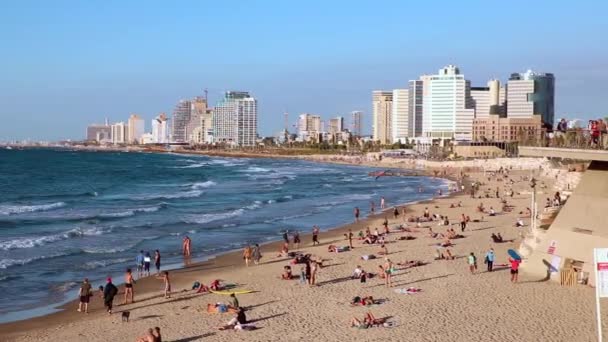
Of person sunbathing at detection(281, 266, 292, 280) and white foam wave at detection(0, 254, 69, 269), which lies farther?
white foam wave at detection(0, 254, 69, 269)

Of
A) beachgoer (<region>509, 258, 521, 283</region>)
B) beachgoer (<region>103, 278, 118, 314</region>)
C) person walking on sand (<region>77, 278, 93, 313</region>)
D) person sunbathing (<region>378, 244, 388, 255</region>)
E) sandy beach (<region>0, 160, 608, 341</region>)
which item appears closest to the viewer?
sandy beach (<region>0, 160, 608, 341</region>)

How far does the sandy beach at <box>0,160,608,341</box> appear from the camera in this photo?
1420 cm

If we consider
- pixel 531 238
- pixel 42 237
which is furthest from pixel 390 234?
pixel 42 237

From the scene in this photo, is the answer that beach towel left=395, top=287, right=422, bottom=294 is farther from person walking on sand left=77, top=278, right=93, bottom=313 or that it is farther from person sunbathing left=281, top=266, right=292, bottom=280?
person walking on sand left=77, top=278, right=93, bottom=313

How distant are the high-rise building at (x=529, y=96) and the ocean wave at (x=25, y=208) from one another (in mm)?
163276

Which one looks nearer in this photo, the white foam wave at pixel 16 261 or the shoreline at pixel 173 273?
the shoreline at pixel 173 273

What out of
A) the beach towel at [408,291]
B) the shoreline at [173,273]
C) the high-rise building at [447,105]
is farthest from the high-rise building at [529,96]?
the beach towel at [408,291]

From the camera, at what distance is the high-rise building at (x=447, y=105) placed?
187 meters

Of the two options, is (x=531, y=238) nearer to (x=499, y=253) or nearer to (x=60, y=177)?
(x=499, y=253)

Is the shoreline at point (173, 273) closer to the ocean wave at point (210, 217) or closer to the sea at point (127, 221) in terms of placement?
the sea at point (127, 221)

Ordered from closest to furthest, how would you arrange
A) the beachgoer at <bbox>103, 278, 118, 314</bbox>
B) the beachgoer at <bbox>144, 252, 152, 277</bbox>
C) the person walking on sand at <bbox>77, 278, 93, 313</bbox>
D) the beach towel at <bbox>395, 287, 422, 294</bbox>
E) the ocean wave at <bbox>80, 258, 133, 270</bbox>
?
1. the beachgoer at <bbox>103, 278, 118, 314</bbox>
2. the person walking on sand at <bbox>77, 278, 93, 313</bbox>
3. the beach towel at <bbox>395, 287, 422, 294</bbox>
4. the beachgoer at <bbox>144, 252, 152, 277</bbox>
5. the ocean wave at <bbox>80, 258, 133, 270</bbox>

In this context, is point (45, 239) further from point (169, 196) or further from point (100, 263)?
point (169, 196)

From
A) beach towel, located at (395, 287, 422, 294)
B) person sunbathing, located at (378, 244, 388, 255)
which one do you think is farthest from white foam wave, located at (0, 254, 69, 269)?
beach towel, located at (395, 287, 422, 294)

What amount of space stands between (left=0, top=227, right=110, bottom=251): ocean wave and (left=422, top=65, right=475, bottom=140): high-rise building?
160 metres
